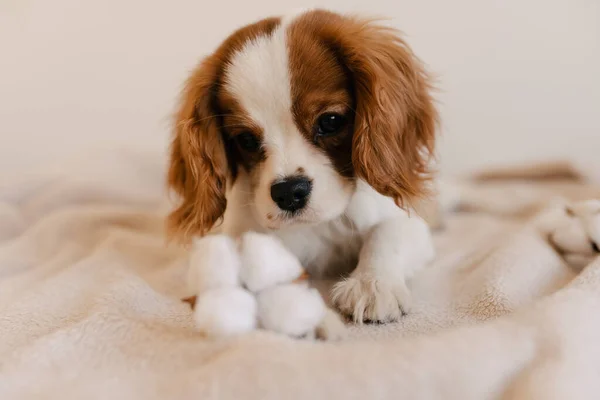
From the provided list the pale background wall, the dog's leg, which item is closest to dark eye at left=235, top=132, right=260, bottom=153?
the dog's leg

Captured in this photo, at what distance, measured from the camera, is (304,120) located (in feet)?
4.17

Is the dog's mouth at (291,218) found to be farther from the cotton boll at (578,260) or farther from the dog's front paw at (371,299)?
the cotton boll at (578,260)

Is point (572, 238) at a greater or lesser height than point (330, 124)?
lesser

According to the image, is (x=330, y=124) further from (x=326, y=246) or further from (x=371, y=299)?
(x=371, y=299)

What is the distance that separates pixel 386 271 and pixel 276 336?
42 cm

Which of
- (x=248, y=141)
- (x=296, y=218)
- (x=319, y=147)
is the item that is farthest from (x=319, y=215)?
(x=248, y=141)

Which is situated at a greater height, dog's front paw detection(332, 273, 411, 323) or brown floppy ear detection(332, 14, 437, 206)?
brown floppy ear detection(332, 14, 437, 206)

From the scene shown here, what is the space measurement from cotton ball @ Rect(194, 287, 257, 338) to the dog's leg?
0.29 m

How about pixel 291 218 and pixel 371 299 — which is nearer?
pixel 371 299

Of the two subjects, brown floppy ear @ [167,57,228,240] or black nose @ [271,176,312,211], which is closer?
black nose @ [271,176,312,211]

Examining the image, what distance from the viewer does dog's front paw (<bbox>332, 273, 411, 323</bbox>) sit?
111 cm

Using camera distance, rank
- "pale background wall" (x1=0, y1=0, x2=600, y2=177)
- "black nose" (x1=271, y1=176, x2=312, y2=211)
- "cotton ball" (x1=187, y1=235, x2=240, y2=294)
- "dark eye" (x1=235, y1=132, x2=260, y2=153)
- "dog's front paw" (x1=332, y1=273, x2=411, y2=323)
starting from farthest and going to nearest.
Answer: "pale background wall" (x1=0, y1=0, x2=600, y2=177) < "dark eye" (x1=235, y1=132, x2=260, y2=153) < "black nose" (x1=271, y1=176, x2=312, y2=211) < "dog's front paw" (x1=332, y1=273, x2=411, y2=323) < "cotton ball" (x1=187, y1=235, x2=240, y2=294)

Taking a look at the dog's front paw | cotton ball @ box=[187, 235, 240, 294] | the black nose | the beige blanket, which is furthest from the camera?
the black nose

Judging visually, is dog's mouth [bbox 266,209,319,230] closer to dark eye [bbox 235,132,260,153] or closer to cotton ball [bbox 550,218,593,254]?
dark eye [bbox 235,132,260,153]
